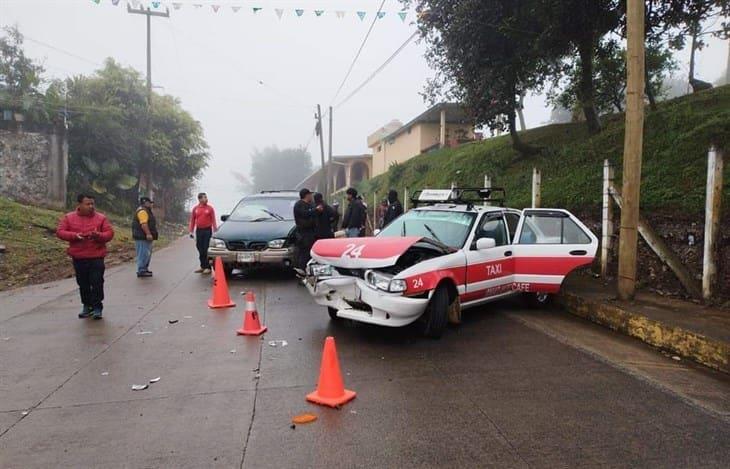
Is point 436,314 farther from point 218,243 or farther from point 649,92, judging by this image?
point 649,92

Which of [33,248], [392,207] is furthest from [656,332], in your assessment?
[33,248]

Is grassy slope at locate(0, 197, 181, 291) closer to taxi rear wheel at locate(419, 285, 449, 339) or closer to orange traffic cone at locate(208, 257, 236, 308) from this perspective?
orange traffic cone at locate(208, 257, 236, 308)

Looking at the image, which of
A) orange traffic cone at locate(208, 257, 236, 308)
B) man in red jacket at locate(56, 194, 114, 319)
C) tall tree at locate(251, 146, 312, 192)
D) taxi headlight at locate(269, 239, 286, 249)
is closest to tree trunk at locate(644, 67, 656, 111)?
taxi headlight at locate(269, 239, 286, 249)

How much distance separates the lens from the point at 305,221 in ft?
29.1

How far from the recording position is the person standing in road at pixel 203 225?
35.8 feet

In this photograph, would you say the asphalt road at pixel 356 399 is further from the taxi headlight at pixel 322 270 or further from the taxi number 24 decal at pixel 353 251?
the taxi number 24 decal at pixel 353 251

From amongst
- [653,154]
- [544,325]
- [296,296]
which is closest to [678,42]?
[653,154]

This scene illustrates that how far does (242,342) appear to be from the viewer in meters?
5.88

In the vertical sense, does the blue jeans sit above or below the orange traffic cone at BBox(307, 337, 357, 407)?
above

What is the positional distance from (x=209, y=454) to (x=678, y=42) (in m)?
14.5

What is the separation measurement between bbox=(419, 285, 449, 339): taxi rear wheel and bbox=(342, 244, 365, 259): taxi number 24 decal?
0.94 meters

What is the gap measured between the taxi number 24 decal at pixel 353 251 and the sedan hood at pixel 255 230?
13.8ft

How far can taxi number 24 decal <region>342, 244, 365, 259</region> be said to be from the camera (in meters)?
5.71

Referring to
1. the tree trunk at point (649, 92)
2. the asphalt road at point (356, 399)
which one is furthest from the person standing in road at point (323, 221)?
the tree trunk at point (649, 92)
